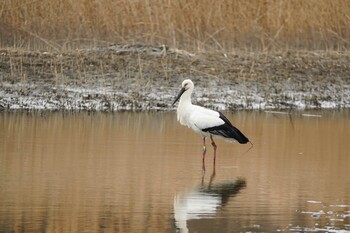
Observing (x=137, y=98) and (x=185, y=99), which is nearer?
(x=185, y=99)

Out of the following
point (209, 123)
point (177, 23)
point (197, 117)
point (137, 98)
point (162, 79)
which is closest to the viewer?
point (209, 123)

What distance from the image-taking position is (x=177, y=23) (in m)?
22.6

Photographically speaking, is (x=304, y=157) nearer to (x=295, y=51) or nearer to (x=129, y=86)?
(x=129, y=86)

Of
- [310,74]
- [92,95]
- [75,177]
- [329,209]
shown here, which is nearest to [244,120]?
[92,95]

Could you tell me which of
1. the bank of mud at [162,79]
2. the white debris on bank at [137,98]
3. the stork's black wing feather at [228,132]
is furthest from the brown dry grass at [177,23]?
the stork's black wing feather at [228,132]

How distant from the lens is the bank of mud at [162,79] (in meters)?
19.1

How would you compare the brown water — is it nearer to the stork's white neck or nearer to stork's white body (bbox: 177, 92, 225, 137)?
stork's white body (bbox: 177, 92, 225, 137)

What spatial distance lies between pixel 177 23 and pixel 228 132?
9799 mm

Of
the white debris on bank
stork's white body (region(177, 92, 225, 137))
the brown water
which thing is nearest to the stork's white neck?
stork's white body (region(177, 92, 225, 137))

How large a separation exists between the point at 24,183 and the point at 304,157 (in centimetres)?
404

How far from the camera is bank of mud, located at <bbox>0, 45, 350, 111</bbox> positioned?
62.5 ft

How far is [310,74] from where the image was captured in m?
21.7

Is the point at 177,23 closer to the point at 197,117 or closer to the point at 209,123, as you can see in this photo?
the point at 197,117

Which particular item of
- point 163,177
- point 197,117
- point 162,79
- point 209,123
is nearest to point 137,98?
point 162,79
